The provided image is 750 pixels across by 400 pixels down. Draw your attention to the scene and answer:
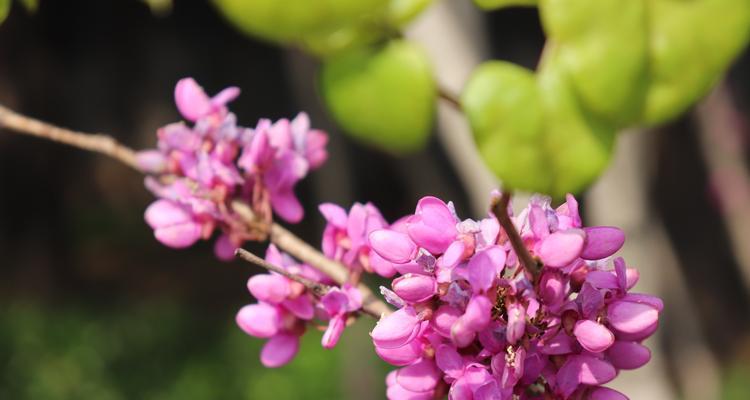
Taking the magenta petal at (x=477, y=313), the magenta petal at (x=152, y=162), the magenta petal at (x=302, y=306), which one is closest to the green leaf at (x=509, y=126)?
the magenta petal at (x=477, y=313)

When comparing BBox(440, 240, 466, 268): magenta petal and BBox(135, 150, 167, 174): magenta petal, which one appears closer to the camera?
BBox(440, 240, 466, 268): magenta petal

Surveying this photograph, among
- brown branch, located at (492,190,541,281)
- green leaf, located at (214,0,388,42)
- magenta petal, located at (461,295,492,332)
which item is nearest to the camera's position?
green leaf, located at (214,0,388,42)

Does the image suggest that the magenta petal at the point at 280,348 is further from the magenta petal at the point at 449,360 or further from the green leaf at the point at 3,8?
the green leaf at the point at 3,8

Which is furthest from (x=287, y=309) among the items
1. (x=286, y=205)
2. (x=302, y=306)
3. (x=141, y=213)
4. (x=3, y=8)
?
(x=141, y=213)

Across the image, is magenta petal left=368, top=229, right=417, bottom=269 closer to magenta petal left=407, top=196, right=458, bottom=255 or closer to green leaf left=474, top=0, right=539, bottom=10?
magenta petal left=407, top=196, right=458, bottom=255

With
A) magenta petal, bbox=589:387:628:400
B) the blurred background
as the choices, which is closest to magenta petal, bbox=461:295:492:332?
magenta petal, bbox=589:387:628:400

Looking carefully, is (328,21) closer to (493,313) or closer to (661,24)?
(661,24)

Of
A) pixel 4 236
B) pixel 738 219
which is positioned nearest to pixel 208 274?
pixel 4 236
